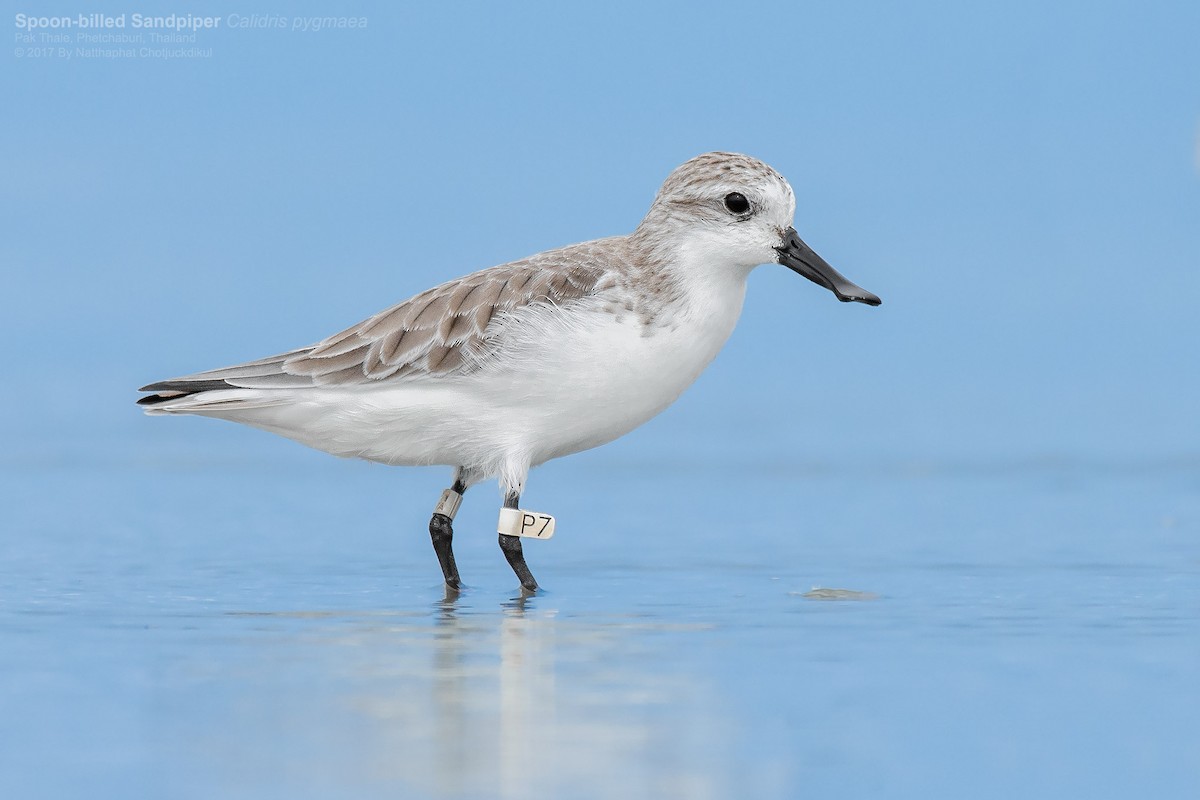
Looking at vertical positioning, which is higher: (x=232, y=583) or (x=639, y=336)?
(x=639, y=336)

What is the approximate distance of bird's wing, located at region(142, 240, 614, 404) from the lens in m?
10.2

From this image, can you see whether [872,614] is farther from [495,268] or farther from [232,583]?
[232,583]

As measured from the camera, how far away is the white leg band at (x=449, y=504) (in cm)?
1108

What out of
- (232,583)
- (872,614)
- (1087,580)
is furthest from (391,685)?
Answer: (1087,580)

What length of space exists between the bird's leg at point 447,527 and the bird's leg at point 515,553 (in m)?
0.51

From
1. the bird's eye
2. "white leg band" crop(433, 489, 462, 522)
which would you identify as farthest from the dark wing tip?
the bird's eye

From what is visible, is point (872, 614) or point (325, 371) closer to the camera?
point (872, 614)

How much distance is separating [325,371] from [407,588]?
1535 millimetres

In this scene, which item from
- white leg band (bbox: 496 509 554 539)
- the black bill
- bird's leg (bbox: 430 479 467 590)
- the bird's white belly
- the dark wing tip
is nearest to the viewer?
the bird's white belly

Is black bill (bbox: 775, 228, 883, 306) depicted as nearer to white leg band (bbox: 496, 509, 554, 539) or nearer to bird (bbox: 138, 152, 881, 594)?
bird (bbox: 138, 152, 881, 594)

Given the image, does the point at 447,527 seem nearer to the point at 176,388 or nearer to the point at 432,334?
the point at 432,334

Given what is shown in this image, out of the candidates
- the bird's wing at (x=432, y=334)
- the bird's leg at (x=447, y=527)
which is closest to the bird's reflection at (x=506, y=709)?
the bird's leg at (x=447, y=527)

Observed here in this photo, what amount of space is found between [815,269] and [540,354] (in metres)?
1.84

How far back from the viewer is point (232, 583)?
420 inches
